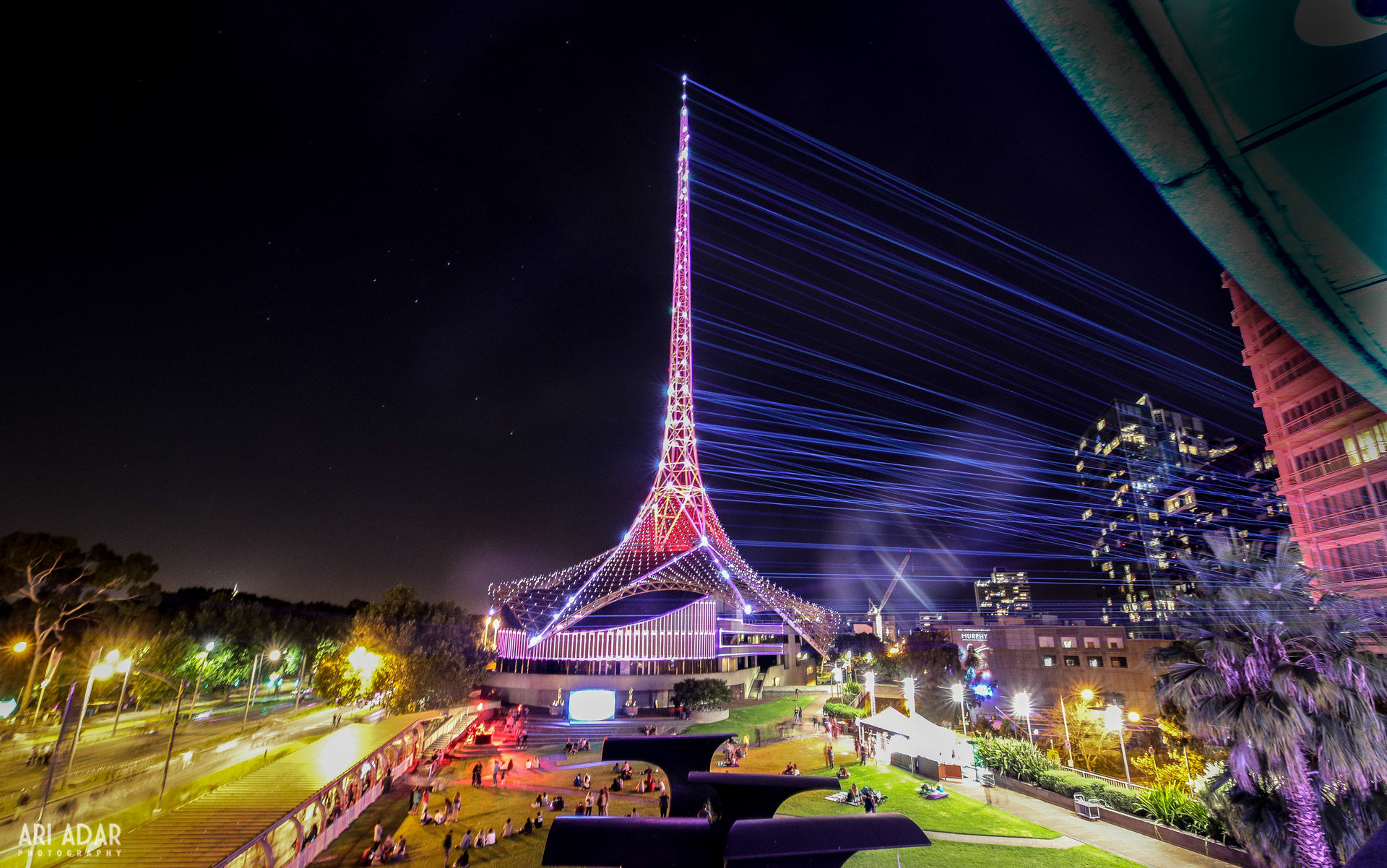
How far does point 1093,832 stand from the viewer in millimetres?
14539

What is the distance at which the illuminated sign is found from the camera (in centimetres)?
3406

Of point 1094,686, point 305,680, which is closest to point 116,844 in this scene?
point 1094,686

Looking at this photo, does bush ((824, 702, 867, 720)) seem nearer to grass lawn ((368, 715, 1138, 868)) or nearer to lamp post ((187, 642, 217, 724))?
grass lawn ((368, 715, 1138, 868))

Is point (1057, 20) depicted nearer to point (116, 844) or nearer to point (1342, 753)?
point (1342, 753)

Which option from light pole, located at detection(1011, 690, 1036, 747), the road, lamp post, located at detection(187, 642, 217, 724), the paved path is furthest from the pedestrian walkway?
lamp post, located at detection(187, 642, 217, 724)

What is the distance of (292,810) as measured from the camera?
12.6 meters

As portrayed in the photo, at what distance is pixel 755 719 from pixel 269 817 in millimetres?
28471

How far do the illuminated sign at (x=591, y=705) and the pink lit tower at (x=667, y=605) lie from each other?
4835 millimetres

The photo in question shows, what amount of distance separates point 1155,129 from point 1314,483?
115 ft

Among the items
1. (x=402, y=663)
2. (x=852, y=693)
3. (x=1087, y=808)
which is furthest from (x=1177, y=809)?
(x=402, y=663)

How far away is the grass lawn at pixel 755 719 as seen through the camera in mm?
31605

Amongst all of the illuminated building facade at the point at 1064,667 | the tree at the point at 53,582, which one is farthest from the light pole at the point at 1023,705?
the tree at the point at 53,582

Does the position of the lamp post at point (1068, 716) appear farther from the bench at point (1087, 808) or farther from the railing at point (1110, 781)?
the bench at point (1087, 808)

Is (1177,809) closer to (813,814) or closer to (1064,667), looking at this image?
(813,814)
